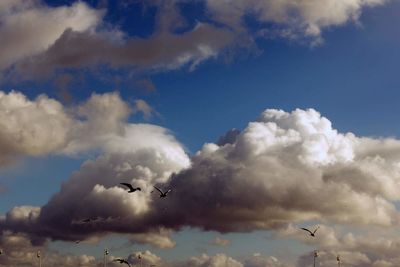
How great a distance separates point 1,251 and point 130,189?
75.7 metres

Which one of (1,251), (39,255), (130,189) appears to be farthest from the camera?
(39,255)

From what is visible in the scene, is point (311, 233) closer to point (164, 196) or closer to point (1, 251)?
point (164, 196)

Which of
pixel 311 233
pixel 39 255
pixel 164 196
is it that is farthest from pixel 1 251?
pixel 311 233

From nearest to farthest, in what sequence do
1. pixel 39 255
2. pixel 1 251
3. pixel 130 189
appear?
1. pixel 130 189
2. pixel 1 251
3. pixel 39 255

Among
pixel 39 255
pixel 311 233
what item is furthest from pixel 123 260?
pixel 311 233

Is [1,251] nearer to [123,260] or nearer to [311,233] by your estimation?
[123,260]

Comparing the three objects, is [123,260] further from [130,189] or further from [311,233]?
[130,189]

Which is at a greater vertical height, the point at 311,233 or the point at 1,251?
the point at 311,233

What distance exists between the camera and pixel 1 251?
167375 mm

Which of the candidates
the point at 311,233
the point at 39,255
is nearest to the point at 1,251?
the point at 39,255

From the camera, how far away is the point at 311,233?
17150cm

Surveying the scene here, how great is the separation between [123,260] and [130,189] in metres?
92.8

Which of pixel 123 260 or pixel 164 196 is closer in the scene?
pixel 164 196

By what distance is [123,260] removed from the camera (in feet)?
640
